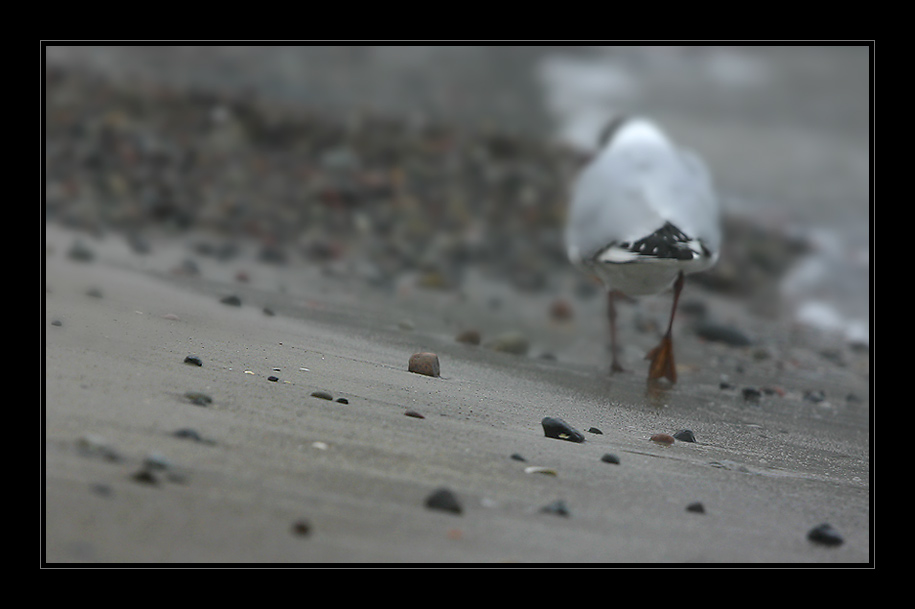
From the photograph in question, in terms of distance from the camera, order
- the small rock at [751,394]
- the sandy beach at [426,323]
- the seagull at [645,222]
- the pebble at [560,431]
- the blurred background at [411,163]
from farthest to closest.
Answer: the blurred background at [411,163], the small rock at [751,394], the seagull at [645,222], the pebble at [560,431], the sandy beach at [426,323]

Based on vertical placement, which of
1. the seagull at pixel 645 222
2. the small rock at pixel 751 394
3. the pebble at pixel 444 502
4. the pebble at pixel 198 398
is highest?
the seagull at pixel 645 222

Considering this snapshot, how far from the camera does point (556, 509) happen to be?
6.03 ft

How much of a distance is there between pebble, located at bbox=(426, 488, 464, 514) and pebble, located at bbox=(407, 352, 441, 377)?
1.23m

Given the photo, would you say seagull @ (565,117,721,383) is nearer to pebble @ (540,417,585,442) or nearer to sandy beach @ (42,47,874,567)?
sandy beach @ (42,47,874,567)

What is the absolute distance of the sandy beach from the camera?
171 cm

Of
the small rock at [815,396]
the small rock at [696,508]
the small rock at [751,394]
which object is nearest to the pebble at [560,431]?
the small rock at [696,508]

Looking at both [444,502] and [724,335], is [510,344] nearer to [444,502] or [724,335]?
[724,335]

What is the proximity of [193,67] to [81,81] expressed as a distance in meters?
0.94

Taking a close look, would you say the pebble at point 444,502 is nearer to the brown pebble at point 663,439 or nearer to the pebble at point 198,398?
the pebble at point 198,398

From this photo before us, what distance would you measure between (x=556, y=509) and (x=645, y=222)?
5.87ft

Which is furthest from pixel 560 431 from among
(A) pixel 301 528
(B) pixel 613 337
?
(B) pixel 613 337

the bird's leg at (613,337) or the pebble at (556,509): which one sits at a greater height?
the bird's leg at (613,337)

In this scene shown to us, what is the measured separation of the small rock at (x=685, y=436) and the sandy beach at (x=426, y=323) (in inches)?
0.9

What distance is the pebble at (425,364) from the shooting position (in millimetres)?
3002
